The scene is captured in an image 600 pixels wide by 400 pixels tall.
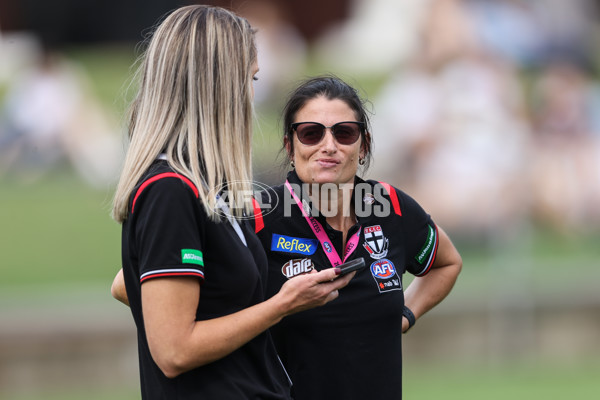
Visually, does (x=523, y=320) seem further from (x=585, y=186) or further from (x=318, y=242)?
(x=318, y=242)

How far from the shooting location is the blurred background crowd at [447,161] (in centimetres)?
903

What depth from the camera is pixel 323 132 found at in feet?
11.3

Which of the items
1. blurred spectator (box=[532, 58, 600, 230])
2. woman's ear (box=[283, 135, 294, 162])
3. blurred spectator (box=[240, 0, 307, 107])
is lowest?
woman's ear (box=[283, 135, 294, 162])

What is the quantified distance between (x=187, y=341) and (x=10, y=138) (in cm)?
1154

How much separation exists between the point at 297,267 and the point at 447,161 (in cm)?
834

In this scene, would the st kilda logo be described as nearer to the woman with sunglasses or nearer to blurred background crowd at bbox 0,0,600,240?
the woman with sunglasses

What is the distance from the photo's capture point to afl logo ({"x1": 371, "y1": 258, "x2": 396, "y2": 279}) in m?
3.41

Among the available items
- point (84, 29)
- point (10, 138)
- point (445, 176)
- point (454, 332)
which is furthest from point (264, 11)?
point (454, 332)

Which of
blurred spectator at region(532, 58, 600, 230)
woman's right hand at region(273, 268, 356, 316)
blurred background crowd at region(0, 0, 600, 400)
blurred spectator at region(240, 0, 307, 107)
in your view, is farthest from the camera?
blurred spectator at region(240, 0, 307, 107)

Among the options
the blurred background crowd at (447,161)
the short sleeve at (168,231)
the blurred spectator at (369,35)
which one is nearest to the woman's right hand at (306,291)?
the short sleeve at (168,231)

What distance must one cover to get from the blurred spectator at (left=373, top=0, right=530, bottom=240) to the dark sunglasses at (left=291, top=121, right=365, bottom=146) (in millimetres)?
7562

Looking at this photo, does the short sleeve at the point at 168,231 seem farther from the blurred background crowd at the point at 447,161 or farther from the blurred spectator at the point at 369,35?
the blurred spectator at the point at 369,35

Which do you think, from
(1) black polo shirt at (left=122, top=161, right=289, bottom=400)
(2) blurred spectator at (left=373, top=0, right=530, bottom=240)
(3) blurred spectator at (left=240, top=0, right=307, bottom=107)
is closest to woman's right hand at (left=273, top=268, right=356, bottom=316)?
(1) black polo shirt at (left=122, top=161, right=289, bottom=400)

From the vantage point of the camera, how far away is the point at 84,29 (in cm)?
1934
